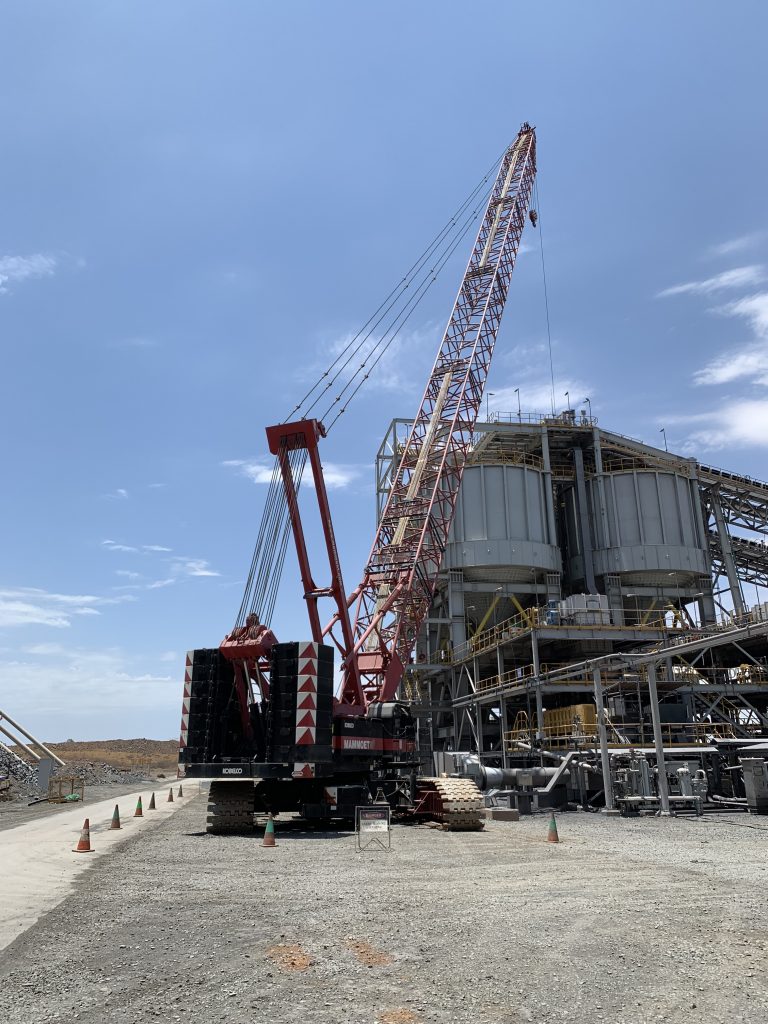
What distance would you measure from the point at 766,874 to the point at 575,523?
41341mm

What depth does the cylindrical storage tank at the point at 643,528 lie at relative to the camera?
47.9 metres

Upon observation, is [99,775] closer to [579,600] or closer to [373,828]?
[579,600]

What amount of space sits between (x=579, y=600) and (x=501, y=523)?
28.6 ft

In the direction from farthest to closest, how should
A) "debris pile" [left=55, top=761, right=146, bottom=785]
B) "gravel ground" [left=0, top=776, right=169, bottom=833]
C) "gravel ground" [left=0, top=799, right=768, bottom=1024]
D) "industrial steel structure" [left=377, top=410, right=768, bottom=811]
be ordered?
"debris pile" [left=55, top=761, right=146, bottom=785] < "industrial steel structure" [left=377, top=410, right=768, bottom=811] < "gravel ground" [left=0, top=776, right=169, bottom=833] < "gravel ground" [left=0, top=799, right=768, bottom=1024]

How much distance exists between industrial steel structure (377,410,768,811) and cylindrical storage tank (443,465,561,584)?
0.29 feet

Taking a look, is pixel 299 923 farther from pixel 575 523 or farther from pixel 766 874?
pixel 575 523

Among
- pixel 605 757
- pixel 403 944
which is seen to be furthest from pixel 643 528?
pixel 403 944

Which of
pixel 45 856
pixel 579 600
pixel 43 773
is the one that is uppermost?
pixel 579 600

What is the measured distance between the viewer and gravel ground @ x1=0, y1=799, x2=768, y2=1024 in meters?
5.66

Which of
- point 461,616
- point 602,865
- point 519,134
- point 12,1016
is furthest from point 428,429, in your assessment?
point 12,1016

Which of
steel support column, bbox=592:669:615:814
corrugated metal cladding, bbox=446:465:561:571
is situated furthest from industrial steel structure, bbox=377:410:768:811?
steel support column, bbox=592:669:615:814

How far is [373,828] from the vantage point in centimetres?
1514

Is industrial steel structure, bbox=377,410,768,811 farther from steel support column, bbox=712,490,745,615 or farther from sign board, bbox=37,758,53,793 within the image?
sign board, bbox=37,758,53,793

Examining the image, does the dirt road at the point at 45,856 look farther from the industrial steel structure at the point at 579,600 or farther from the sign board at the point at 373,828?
the industrial steel structure at the point at 579,600
